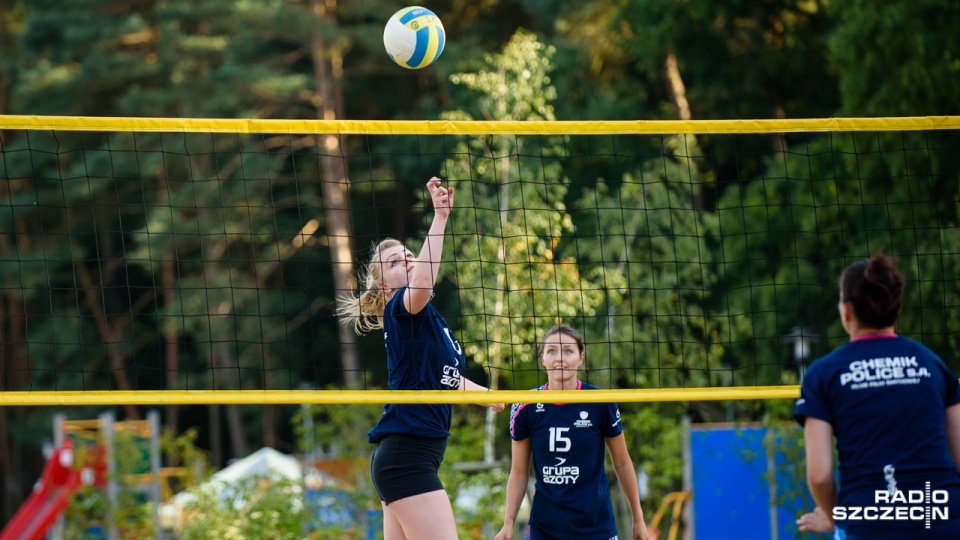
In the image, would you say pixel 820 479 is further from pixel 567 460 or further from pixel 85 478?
pixel 85 478

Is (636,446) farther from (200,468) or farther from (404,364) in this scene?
(404,364)

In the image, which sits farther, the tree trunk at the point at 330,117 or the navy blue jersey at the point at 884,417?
the tree trunk at the point at 330,117

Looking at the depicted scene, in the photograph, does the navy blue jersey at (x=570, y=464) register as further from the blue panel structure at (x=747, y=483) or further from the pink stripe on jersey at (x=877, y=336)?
the blue panel structure at (x=747, y=483)

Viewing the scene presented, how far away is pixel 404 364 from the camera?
4.96 metres

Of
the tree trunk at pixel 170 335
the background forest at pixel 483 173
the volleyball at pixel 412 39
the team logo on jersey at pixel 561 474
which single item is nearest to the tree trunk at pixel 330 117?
the background forest at pixel 483 173

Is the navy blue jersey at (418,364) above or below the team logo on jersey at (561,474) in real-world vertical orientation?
above

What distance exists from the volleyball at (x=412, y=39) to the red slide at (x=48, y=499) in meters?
9.83

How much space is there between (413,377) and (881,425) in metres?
2.24

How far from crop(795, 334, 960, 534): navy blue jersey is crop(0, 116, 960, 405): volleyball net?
1.84 meters

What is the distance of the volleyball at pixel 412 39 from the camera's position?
6309 mm

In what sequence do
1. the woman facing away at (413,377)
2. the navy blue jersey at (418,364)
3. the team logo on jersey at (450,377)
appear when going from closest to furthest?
the woman facing away at (413,377) < the navy blue jersey at (418,364) < the team logo on jersey at (450,377)

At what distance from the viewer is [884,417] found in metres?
3.30

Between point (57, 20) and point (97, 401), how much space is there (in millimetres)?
23392

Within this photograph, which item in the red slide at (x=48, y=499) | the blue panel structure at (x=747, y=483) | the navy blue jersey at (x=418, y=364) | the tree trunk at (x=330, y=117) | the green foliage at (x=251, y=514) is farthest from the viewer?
the tree trunk at (x=330, y=117)
